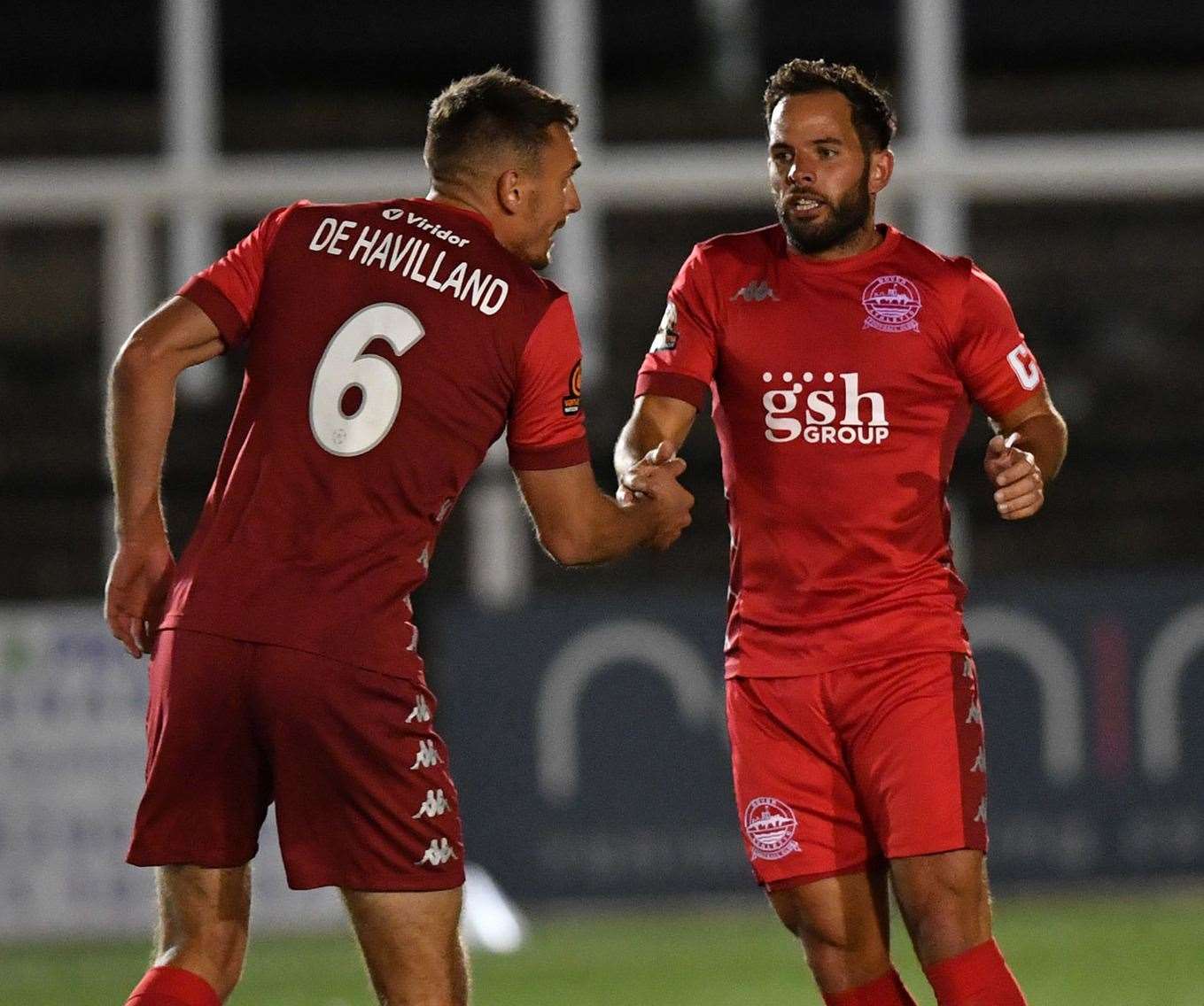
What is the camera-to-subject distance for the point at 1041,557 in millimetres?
11367

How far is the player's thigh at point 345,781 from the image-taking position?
376 cm

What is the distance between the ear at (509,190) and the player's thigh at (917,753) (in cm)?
111

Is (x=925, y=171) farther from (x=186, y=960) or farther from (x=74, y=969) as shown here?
(x=186, y=960)

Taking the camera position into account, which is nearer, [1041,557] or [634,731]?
[634,731]

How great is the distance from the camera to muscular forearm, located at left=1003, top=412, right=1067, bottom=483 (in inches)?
170

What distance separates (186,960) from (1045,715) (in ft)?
16.4

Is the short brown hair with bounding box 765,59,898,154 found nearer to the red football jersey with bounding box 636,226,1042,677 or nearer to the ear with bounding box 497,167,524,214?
the red football jersey with bounding box 636,226,1042,677

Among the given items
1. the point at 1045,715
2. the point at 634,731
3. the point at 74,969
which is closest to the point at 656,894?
the point at 634,731

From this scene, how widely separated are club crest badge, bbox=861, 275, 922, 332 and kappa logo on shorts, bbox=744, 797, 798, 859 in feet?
3.12

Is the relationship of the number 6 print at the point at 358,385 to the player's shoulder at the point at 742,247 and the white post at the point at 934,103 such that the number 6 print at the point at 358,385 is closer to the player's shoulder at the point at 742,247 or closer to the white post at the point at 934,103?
the player's shoulder at the point at 742,247

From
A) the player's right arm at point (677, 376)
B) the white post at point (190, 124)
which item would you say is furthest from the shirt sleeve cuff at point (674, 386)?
the white post at point (190, 124)

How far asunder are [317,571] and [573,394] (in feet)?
1.90

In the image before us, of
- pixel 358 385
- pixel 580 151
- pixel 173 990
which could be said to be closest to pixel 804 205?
pixel 358 385

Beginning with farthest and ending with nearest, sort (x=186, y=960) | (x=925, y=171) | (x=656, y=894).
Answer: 1. (x=925, y=171)
2. (x=656, y=894)
3. (x=186, y=960)
